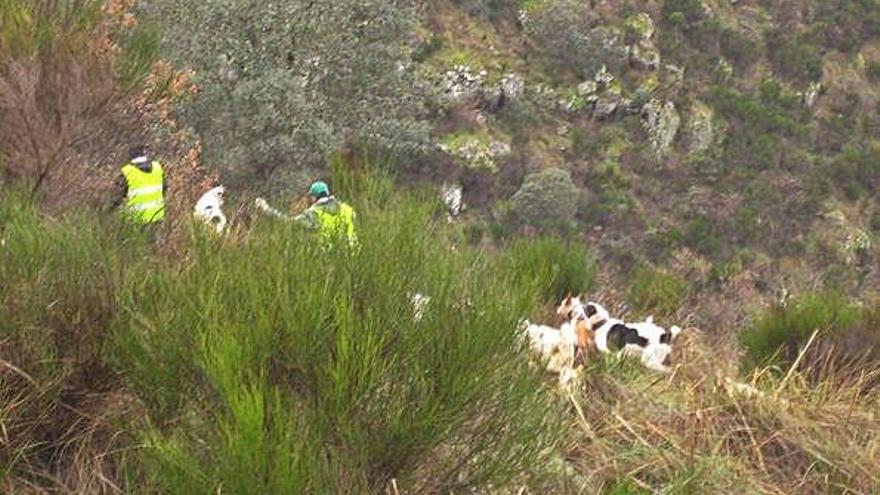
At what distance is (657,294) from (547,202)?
23.5m

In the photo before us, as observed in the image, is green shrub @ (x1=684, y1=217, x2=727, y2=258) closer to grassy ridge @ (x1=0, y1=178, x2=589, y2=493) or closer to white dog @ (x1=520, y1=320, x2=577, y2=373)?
white dog @ (x1=520, y1=320, x2=577, y2=373)

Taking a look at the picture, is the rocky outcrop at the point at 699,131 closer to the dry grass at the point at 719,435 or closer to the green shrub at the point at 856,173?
the green shrub at the point at 856,173

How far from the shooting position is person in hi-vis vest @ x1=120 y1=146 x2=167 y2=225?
11.9ft

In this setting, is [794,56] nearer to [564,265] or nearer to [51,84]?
[564,265]

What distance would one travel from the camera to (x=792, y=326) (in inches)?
198

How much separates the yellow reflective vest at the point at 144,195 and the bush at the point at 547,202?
78.9 ft

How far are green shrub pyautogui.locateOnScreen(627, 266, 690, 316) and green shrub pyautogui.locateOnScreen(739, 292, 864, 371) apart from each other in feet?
2.81

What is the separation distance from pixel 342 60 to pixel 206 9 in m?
2.23

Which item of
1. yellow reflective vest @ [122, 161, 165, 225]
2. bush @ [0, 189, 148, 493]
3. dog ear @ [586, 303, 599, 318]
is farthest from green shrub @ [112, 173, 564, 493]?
dog ear @ [586, 303, 599, 318]

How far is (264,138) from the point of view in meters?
13.8

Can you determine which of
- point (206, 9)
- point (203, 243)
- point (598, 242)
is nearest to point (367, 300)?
point (203, 243)

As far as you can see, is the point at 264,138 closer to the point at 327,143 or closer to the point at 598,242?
the point at 327,143

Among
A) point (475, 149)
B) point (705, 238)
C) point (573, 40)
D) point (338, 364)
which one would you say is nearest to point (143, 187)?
point (338, 364)

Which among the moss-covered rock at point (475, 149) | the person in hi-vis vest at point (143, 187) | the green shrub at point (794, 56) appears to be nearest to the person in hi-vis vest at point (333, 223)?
the person in hi-vis vest at point (143, 187)
